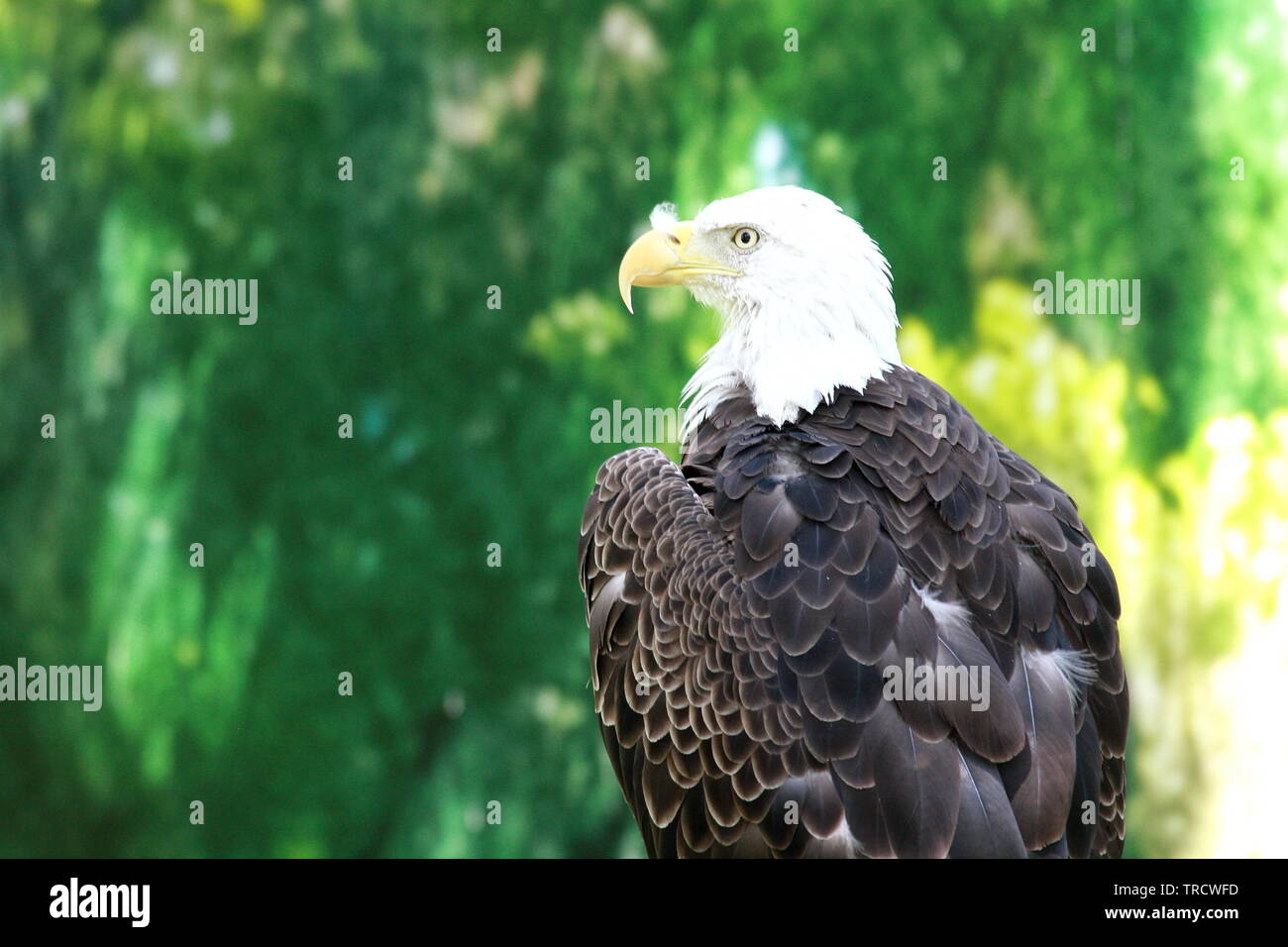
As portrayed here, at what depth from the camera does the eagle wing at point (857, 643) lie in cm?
290

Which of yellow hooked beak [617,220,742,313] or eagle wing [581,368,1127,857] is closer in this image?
eagle wing [581,368,1127,857]

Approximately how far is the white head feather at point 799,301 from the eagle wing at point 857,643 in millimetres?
123

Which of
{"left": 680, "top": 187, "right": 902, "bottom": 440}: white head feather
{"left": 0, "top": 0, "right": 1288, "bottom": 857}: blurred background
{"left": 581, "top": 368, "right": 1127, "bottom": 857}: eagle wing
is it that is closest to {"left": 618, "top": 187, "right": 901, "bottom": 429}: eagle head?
A: {"left": 680, "top": 187, "right": 902, "bottom": 440}: white head feather

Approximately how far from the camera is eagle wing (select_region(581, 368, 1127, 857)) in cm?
290

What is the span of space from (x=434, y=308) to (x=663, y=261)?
1973 mm

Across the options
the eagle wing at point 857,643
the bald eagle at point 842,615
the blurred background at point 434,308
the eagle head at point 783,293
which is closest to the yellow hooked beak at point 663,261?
the eagle head at point 783,293

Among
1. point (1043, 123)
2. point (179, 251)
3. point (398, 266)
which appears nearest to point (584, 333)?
point (398, 266)

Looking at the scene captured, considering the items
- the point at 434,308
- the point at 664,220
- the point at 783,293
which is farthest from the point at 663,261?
the point at 434,308

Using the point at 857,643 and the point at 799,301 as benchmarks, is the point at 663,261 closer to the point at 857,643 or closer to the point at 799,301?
the point at 799,301

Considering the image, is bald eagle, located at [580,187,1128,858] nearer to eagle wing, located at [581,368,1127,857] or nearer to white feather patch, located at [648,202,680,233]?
eagle wing, located at [581,368,1127,857]

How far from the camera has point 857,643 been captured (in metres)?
3.00

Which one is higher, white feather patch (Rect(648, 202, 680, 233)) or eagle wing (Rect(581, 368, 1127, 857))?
white feather patch (Rect(648, 202, 680, 233))

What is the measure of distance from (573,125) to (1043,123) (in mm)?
2129

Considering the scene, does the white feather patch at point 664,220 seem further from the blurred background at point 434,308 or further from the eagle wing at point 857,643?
the blurred background at point 434,308
